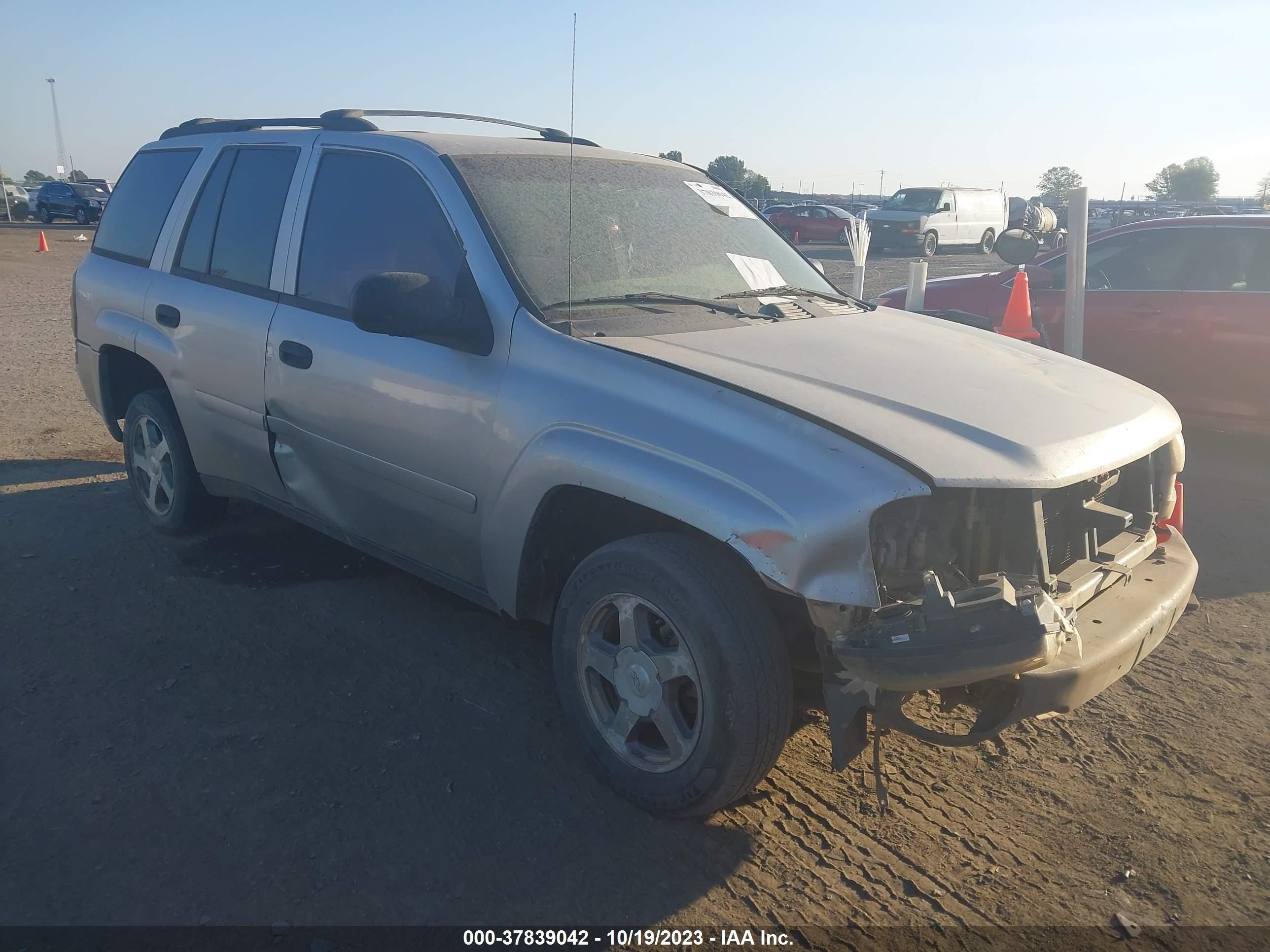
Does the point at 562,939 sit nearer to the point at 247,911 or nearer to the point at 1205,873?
the point at 247,911

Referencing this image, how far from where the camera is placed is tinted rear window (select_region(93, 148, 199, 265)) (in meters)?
4.96

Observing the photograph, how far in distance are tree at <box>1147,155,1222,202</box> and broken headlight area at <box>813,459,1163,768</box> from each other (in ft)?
286

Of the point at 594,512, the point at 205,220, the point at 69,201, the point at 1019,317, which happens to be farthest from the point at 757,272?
the point at 69,201

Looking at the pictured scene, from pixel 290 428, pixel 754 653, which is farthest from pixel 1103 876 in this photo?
pixel 290 428

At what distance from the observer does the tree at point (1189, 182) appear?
81.4 meters

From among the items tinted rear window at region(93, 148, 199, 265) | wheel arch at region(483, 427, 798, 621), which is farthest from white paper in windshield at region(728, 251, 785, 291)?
tinted rear window at region(93, 148, 199, 265)

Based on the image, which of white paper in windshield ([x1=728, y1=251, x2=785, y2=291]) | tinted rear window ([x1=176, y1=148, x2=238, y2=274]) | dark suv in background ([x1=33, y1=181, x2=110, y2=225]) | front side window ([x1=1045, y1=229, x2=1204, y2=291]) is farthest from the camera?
dark suv in background ([x1=33, y1=181, x2=110, y2=225])

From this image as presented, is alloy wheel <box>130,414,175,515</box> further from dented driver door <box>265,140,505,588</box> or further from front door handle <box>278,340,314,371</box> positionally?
front door handle <box>278,340,314,371</box>

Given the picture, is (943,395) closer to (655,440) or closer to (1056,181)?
(655,440)

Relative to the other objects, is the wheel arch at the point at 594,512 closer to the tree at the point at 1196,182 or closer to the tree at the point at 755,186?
the tree at the point at 755,186

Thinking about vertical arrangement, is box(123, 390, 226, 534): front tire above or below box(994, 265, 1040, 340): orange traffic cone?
below

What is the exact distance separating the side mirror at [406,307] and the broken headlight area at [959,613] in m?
1.57

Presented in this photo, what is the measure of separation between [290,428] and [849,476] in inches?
96.9

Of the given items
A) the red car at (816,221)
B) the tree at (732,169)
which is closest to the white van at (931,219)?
the red car at (816,221)
